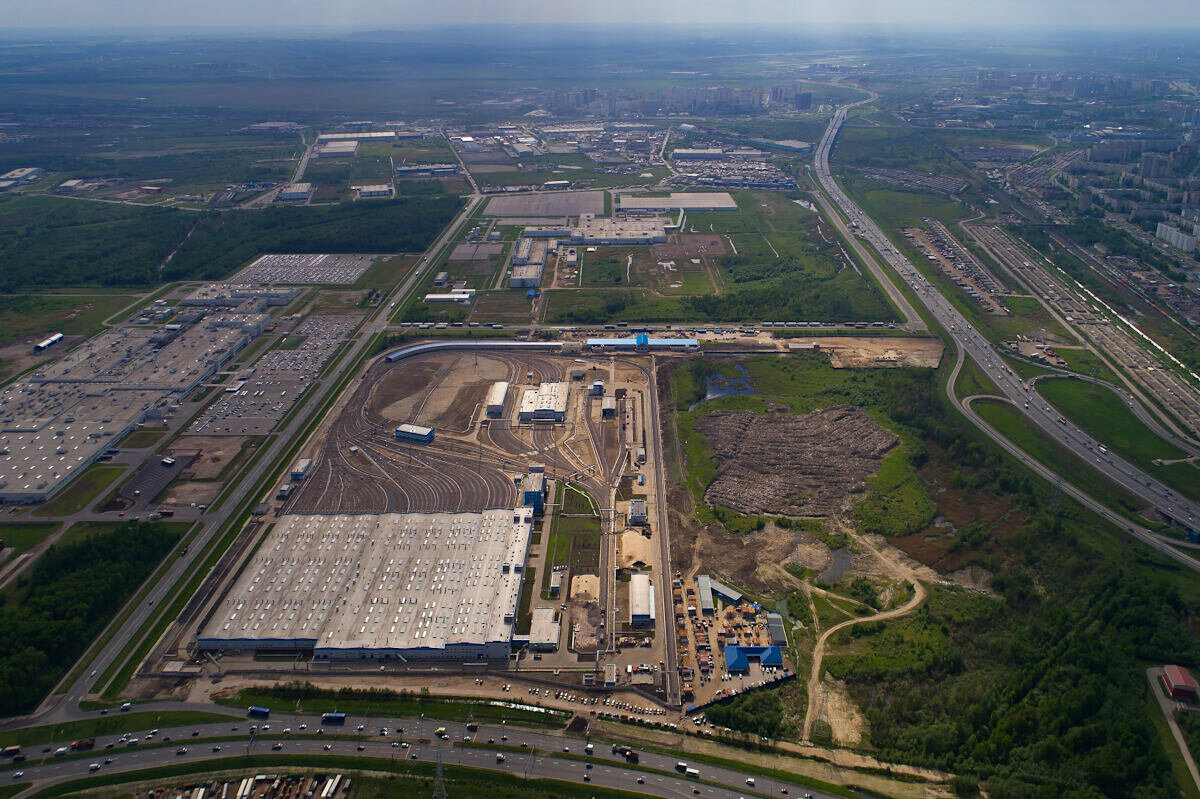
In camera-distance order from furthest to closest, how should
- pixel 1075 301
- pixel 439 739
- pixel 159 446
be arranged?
1. pixel 1075 301
2. pixel 159 446
3. pixel 439 739

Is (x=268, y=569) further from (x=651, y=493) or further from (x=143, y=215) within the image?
(x=143, y=215)

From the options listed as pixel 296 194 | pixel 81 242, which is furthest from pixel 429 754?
pixel 296 194

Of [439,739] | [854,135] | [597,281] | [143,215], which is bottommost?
[439,739]

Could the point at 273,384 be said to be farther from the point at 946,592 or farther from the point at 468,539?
the point at 946,592

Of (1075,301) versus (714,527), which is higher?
(1075,301)

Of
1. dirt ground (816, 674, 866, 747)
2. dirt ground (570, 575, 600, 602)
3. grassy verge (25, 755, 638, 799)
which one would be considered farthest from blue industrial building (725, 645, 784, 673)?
grassy verge (25, 755, 638, 799)

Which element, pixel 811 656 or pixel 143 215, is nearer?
pixel 811 656

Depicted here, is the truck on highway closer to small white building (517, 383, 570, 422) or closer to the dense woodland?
small white building (517, 383, 570, 422)

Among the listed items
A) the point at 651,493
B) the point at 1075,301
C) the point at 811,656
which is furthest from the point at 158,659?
the point at 1075,301
